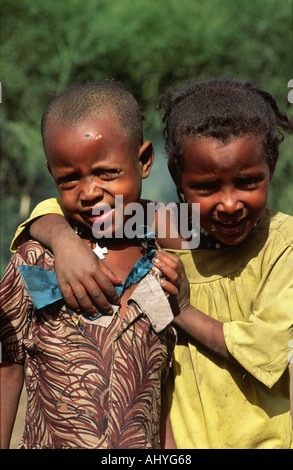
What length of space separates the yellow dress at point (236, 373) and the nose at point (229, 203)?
25 cm

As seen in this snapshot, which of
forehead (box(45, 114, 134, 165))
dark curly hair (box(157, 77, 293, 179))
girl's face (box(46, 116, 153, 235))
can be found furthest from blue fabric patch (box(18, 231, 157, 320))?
dark curly hair (box(157, 77, 293, 179))

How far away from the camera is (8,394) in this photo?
2.05 metres

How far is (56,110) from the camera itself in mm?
2061

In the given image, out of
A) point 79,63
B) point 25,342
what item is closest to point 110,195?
point 25,342

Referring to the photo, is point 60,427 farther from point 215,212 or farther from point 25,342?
point 215,212

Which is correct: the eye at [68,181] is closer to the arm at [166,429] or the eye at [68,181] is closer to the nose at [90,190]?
the nose at [90,190]

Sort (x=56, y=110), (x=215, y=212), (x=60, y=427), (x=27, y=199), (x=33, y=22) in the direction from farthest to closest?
(x=27, y=199) → (x=33, y=22) → (x=215, y=212) → (x=56, y=110) → (x=60, y=427)

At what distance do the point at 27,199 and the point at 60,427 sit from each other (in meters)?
4.96

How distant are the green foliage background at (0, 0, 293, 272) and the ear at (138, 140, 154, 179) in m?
3.82

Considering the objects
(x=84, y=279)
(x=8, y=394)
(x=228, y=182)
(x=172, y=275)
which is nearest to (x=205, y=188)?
(x=228, y=182)

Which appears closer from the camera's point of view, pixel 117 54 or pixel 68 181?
pixel 68 181

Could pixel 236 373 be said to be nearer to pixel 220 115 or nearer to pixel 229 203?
pixel 229 203

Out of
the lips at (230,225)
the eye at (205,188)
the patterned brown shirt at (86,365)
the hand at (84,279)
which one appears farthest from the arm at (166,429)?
the eye at (205,188)

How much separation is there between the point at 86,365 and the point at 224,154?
2.90 ft
